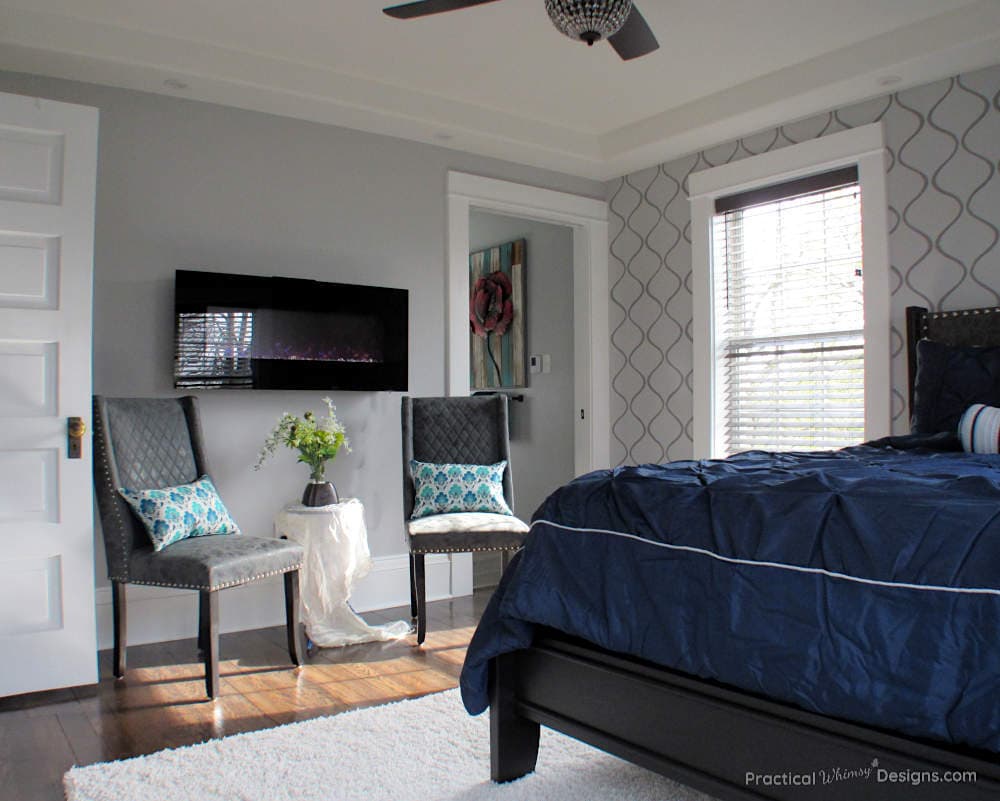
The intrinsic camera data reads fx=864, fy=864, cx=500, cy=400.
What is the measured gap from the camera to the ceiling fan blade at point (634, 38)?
2.80m

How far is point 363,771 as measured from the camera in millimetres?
2291

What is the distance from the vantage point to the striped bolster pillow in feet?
9.31

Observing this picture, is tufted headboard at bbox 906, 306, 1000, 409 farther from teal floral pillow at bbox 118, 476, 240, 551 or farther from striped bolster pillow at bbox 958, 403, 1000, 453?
teal floral pillow at bbox 118, 476, 240, 551

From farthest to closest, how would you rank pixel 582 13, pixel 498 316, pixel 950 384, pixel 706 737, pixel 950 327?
pixel 498 316, pixel 950 327, pixel 950 384, pixel 582 13, pixel 706 737

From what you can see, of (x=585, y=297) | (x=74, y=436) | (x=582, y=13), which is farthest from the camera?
(x=585, y=297)

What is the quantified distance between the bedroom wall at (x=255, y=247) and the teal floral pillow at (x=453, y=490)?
0.44 m

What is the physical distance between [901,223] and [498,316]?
297 centimetres

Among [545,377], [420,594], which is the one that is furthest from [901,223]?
[420,594]

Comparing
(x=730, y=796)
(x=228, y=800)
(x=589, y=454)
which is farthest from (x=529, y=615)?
(x=589, y=454)

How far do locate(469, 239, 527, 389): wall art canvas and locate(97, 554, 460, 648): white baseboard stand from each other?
183 centimetres

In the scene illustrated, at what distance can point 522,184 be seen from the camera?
482 centimetres

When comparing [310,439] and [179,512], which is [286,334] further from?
[179,512]

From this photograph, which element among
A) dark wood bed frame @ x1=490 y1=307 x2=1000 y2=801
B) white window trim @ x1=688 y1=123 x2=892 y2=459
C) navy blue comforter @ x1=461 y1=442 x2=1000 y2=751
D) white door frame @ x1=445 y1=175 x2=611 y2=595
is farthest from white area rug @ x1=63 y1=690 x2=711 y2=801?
white window trim @ x1=688 y1=123 x2=892 y2=459

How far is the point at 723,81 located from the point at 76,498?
3286mm
